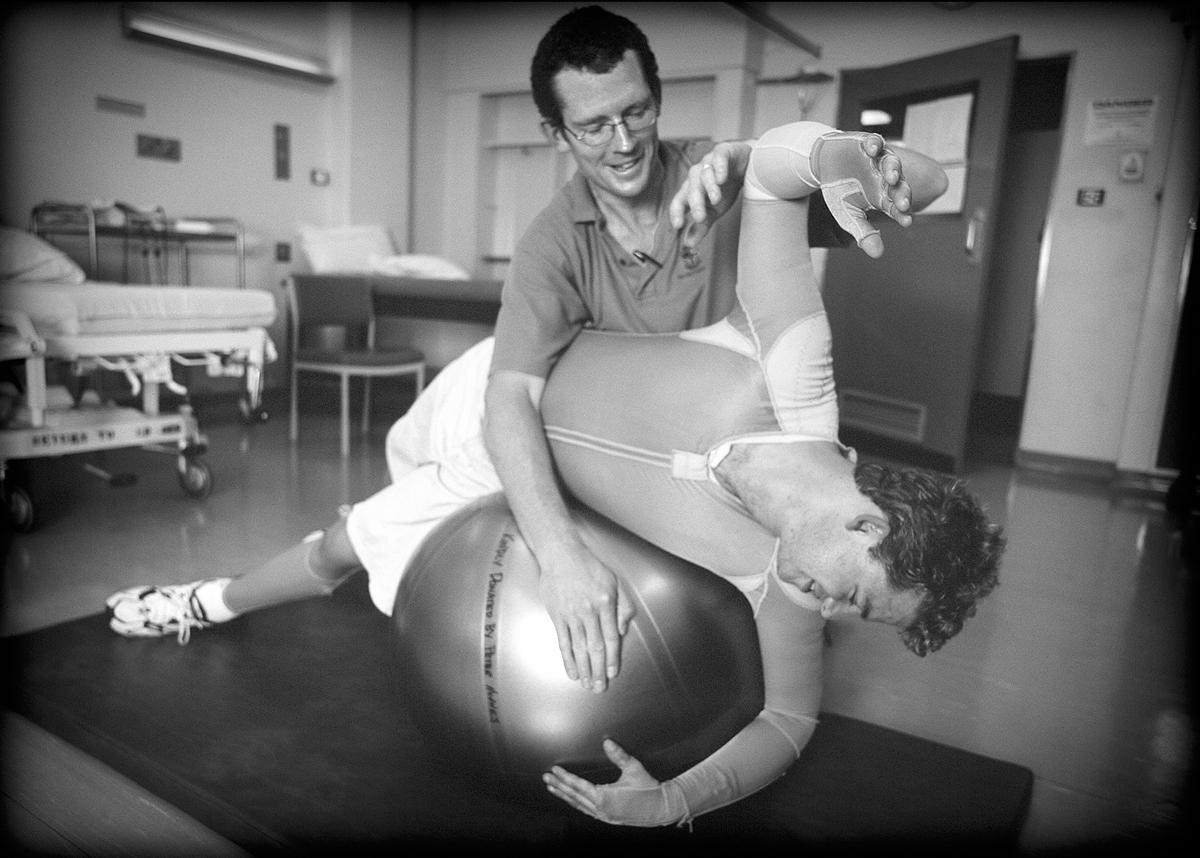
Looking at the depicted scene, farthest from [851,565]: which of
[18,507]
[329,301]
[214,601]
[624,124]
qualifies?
[329,301]

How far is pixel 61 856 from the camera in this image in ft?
3.98

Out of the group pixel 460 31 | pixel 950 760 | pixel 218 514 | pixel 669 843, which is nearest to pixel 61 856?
pixel 669 843

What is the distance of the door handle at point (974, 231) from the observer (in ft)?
12.5

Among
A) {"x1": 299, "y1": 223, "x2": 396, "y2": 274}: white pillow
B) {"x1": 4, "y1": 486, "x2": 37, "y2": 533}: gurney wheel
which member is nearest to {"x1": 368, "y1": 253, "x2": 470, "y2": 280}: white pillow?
{"x1": 299, "y1": 223, "x2": 396, "y2": 274}: white pillow

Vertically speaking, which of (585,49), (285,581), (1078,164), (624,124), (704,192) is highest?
(1078,164)

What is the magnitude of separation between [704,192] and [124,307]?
2.55m

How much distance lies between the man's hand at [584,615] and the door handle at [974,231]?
331 cm

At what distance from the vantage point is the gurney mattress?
2.72 meters

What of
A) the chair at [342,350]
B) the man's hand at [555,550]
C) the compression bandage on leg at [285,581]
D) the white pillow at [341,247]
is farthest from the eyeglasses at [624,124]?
the white pillow at [341,247]

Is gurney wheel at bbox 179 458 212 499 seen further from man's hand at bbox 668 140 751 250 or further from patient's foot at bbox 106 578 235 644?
man's hand at bbox 668 140 751 250

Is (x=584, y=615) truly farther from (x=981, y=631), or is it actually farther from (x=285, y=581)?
(x=981, y=631)

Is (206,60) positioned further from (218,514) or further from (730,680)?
(730,680)

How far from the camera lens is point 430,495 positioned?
1.51 metres

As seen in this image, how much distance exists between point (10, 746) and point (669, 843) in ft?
3.59
